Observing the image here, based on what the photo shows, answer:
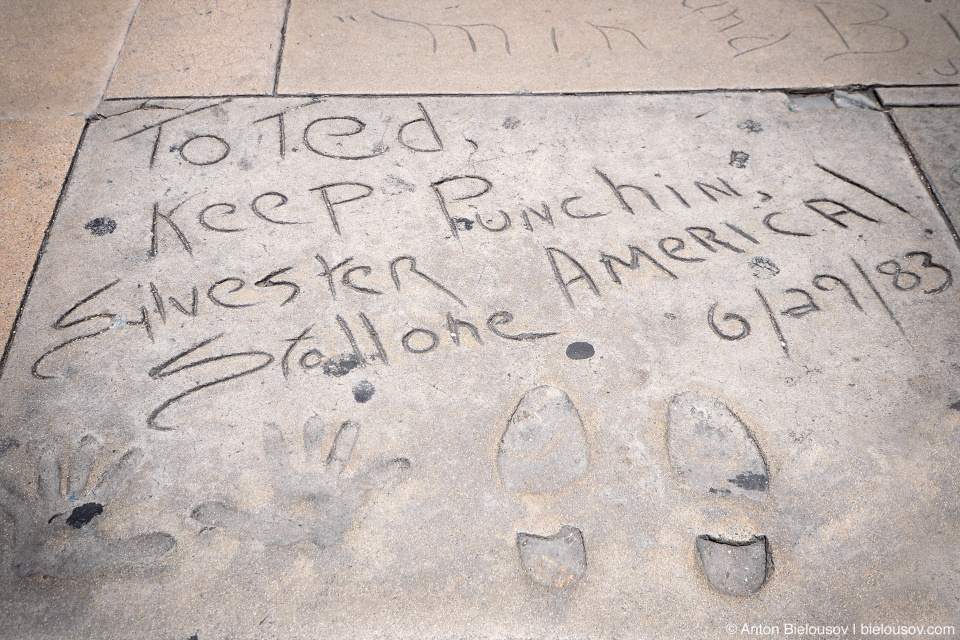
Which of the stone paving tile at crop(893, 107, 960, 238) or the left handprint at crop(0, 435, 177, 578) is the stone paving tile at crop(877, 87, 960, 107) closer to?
the stone paving tile at crop(893, 107, 960, 238)

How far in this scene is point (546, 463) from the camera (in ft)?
5.65

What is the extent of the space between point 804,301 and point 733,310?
0.22 metres

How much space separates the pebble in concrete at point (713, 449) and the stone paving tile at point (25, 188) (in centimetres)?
182

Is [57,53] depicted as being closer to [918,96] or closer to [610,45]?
[610,45]

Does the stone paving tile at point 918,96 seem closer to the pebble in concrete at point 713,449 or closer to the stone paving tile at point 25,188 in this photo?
the pebble in concrete at point 713,449

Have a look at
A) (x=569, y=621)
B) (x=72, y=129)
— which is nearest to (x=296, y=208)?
(x=72, y=129)

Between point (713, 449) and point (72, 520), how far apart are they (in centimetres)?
152

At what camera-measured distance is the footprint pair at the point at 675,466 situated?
5.17ft

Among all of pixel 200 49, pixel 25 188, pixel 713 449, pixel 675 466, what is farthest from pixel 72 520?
pixel 200 49

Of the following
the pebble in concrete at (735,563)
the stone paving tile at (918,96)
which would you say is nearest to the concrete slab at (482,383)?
the pebble in concrete at (735,563)

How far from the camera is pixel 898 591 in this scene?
61.1 inches

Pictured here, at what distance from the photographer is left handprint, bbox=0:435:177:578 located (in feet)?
5.13

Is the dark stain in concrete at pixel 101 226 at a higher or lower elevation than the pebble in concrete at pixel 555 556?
higher

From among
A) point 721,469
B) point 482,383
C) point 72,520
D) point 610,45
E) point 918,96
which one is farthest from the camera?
point 610,45
